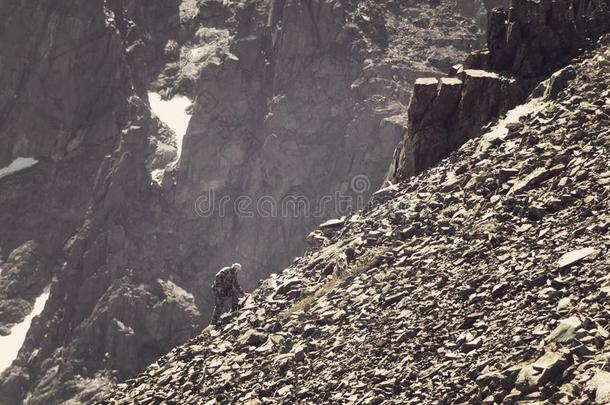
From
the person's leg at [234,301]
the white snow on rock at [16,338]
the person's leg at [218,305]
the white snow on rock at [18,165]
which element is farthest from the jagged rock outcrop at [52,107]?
the person's leg at [234,301]

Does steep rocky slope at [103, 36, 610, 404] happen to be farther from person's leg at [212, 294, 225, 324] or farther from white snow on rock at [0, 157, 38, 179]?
white snow on rock at [0, 157, 38, 179]

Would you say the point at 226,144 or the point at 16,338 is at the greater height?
the point at 226,144

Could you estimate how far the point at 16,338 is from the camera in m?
140

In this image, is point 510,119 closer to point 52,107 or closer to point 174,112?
point 174,112

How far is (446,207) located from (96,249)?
10015 cm

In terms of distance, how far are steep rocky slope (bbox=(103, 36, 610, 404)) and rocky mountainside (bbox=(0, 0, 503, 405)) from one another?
85978 millimetres

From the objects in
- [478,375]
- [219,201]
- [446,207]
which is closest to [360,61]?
[219,201]

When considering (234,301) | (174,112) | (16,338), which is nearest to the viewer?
(234,301)

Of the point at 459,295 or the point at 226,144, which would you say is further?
the point at 226,144

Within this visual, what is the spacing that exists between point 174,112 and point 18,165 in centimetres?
2206

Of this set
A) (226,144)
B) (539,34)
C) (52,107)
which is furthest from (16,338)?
(539,34)

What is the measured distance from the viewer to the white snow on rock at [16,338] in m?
136

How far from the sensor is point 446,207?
45469 millimetres

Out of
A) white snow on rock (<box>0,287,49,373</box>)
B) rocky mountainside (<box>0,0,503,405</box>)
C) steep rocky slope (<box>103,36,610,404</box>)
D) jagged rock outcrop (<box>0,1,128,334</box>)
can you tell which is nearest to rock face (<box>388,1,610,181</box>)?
steep rocky slope (<box>103,36,610,404</box>)
